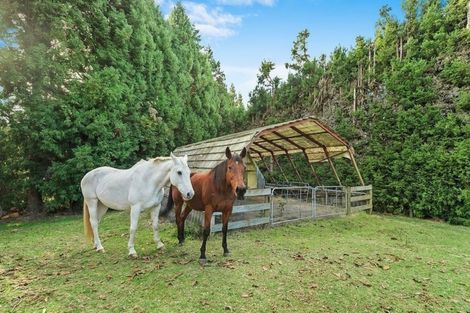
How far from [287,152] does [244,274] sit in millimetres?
7826

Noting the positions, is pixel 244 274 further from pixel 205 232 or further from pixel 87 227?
pixel 87 227

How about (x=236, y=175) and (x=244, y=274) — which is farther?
(x=236, y=175)

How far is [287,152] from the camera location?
10.9 m

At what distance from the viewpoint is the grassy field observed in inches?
111

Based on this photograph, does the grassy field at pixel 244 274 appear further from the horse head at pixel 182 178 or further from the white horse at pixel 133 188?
the horse head at pixel 182 178

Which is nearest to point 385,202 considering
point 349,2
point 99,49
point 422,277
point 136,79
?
point 422,277

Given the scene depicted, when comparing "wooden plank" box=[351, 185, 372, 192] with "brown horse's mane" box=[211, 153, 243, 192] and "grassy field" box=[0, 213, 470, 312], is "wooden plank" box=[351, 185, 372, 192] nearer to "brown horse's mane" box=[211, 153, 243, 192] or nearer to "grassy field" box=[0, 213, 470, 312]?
"grassy field" box=[0, 213, 470, 312]

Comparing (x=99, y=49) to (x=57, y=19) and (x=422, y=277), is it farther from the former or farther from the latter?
(x=422, y=277)

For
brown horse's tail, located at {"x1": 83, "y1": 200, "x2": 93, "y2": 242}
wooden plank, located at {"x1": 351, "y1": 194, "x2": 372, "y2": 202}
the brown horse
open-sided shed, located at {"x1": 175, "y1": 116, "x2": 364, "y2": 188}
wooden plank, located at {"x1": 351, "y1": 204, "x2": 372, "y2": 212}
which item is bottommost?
wooden plank, located at {"x1": 351, "y1": 204, "x2": 372, "y2": 212}

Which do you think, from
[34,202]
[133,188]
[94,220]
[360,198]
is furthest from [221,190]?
[34,202]

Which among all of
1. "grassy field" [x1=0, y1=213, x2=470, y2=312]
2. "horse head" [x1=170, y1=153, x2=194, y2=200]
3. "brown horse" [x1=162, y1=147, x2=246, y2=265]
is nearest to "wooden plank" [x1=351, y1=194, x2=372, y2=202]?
"grassy field" [x1=0, y1=213, x2=470, y2=312]

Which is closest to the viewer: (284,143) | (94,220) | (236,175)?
(236,175)

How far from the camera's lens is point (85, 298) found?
9.44 feet

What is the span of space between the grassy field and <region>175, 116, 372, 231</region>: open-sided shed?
96cm
